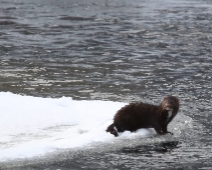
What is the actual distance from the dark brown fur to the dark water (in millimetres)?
391

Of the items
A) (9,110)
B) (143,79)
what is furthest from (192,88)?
(9,110)

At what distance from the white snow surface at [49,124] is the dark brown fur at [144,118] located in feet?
0.39

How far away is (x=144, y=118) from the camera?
9.62m


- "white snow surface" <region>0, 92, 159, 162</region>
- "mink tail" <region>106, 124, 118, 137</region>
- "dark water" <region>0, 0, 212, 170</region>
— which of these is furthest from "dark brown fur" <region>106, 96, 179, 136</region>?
"dark water" <region>0, 0, 212, 170</region>

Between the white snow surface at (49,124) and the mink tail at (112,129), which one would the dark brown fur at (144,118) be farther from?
the white snow surface at (49,124)

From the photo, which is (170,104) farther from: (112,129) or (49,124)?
(49,124)

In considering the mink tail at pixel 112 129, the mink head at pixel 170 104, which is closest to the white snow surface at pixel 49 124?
the mink tail at pixel 112 129

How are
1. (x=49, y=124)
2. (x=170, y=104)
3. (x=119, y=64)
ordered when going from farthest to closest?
(x=119, y=64) < (x=49, y=124) < (x=170, y=104)

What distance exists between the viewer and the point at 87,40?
21219mm

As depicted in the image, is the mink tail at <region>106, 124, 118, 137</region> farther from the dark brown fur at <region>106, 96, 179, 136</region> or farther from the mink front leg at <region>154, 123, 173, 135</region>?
the mink front leg at <region>154, 123, 173, 135</region>

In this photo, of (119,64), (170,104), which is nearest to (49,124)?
(170,104)

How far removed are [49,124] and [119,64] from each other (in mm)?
6884

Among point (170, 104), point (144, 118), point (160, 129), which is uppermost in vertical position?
point (170, 104)

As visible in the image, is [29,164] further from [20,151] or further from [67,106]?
[67,106]
